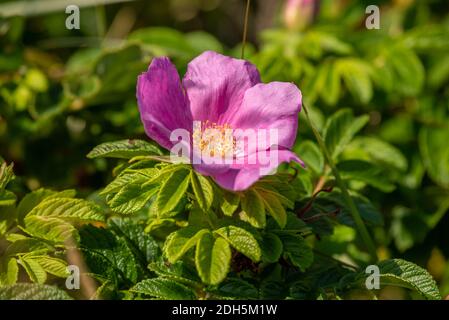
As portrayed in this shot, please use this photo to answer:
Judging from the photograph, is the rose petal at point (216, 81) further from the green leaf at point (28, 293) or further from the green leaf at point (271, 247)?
the green leaf at point (28, 293)

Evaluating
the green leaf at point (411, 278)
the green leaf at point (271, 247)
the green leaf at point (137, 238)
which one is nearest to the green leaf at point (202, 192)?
the green leaf at point (271, 247)

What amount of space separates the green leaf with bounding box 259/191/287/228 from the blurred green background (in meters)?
0.47

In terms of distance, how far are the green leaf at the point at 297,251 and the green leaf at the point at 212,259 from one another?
141mm

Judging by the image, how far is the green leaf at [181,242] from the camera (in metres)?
1.12

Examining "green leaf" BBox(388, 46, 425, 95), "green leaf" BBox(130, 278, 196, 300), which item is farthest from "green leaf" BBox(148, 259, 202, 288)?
"green leaf" BBox(388, 46, 425, 95)

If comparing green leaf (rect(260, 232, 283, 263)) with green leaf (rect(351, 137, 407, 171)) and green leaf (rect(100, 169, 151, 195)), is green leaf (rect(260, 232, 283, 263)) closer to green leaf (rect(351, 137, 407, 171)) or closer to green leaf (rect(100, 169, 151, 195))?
green leaf (rect(100, 169, 151, 195))

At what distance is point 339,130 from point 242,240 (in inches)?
22.7

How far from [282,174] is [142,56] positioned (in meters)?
0.90

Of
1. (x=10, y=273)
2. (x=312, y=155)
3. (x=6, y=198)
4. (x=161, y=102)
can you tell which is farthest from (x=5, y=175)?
(x=312, y=155)

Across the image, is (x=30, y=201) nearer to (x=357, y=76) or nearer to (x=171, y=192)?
(x=171, y=192)

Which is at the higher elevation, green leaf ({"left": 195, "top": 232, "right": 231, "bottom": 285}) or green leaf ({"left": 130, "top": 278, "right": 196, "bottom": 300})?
green leaf ({"left": 195, "top": 232, "right": 231, "bottom": 285})

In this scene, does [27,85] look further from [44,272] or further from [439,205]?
[439,205]

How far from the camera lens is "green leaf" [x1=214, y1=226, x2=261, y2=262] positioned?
43.9 inches

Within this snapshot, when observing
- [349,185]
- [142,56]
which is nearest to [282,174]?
[349,185]
